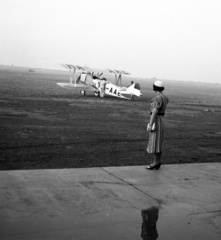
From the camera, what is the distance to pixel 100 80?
3662 centimetres

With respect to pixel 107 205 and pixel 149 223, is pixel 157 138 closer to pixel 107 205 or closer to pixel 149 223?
pixel 107 205

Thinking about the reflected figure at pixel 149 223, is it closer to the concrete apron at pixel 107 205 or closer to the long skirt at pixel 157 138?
the concrete apron at pixel 107 205

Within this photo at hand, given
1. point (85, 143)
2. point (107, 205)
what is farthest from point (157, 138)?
point (85, 143)

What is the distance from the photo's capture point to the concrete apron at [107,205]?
3.46m

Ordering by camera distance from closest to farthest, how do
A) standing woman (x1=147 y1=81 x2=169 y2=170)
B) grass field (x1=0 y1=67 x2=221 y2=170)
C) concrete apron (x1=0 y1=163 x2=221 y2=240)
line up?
concrete apron (x1=0 y1=163 x2=221 y2=240) → standing woman (x1=147 y1=81 x2=169 y2=170) → grass field (x1=0 y1=67 x2=221 y2=170)

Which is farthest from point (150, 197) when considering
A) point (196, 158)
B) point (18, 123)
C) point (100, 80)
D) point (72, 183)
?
point (100, 80)

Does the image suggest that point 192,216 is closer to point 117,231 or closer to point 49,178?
point 117,231

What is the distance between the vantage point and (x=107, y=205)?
4164 millimetres

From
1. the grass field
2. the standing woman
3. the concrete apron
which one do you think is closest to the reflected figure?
the concrete apron

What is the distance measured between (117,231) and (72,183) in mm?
1478

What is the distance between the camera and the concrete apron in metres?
3.46

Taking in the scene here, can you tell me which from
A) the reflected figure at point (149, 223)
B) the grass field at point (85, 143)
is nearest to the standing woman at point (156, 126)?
the grass field at point (85, 143)

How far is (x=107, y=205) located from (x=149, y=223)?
594 millimetres

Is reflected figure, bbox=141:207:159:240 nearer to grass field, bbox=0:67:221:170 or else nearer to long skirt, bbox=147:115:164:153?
long skirt, bbox=147:115:164:153
